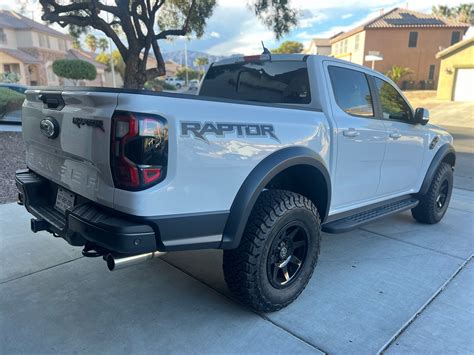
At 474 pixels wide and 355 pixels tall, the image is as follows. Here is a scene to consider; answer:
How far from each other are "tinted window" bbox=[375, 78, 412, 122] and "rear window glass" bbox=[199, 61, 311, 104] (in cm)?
111

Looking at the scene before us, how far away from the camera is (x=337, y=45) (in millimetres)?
47094

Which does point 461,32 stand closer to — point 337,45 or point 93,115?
point 337,45

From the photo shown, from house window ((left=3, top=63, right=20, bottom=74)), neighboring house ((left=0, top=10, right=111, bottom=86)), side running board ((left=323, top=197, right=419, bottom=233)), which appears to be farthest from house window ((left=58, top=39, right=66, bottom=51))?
side running board ((left=323, top=197, right=419, bottom=233))

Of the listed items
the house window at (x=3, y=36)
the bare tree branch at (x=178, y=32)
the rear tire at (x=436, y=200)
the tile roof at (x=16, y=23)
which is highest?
the tile roof at (x=16, y=23)

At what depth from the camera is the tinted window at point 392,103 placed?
12.7 feet

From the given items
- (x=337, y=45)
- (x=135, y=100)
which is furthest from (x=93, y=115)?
(x=337, y=45)

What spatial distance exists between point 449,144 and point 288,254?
3.33 m

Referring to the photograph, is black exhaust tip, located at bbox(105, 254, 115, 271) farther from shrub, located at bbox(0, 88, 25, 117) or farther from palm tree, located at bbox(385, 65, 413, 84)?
palm tree, located at bbox(385, 65, 413, 84)

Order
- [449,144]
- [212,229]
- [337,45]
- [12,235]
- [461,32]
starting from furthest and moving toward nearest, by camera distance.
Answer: [337,45]
[461,32]
[449,144]
[12,235]
[212,229]

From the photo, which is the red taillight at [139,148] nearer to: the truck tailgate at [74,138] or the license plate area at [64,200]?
the truck tailgate at [74,138]

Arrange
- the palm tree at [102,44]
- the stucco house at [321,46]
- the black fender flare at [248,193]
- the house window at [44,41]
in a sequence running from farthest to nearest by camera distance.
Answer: the palm tree at [102,44]
the stucco house at [321,46]
the house window at [44,41]
the black fender flare at [248,193]

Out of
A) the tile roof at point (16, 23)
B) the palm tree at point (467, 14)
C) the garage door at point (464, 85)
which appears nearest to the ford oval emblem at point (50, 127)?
the garage door at point (464, 85)

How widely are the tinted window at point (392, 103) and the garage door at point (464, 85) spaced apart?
27.7 metres

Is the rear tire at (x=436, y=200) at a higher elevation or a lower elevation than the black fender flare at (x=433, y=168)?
lower
